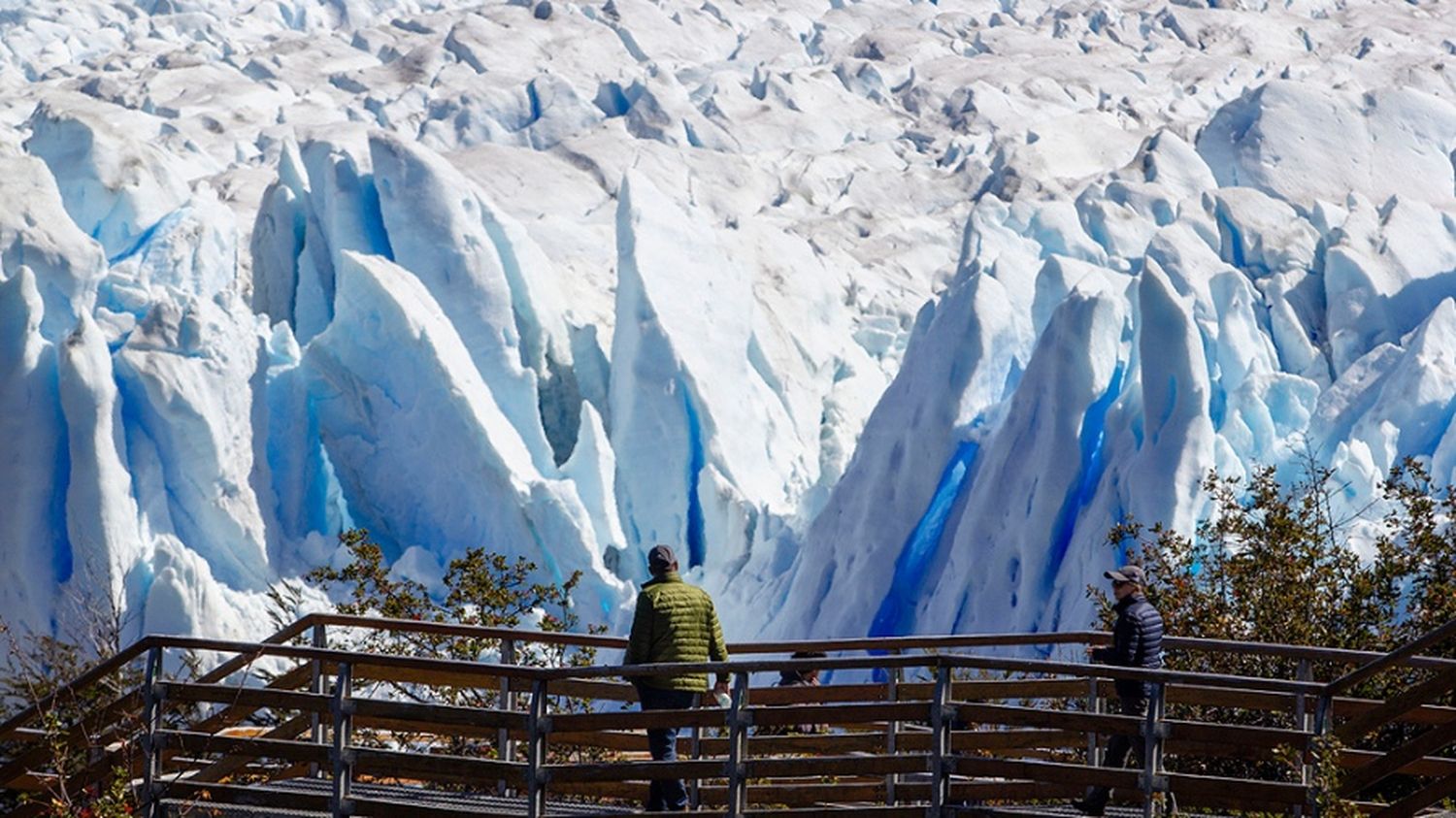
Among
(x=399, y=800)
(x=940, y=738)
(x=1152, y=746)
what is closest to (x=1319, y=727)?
(x=1152, y=746)

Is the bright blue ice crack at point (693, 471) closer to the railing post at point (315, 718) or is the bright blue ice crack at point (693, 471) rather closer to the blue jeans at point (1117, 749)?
the railing post at point (315, 718)

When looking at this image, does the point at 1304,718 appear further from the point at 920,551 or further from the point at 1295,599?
the point at 920,551

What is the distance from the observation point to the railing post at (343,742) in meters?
9.13

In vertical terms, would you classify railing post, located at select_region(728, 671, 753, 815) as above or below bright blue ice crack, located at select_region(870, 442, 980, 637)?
below

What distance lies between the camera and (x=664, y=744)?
9.45 m

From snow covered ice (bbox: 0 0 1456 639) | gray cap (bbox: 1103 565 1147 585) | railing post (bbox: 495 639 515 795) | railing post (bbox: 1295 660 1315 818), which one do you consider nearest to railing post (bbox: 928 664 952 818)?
gray cap (bbox: 1103 565 1147 585)

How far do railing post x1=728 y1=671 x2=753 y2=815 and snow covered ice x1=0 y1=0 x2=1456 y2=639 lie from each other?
10.8 meters

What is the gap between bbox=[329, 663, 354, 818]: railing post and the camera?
30.0 ft

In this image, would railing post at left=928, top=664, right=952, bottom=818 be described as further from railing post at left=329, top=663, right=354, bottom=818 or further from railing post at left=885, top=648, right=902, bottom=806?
railing post at left=329, top=663, right=354, bottom=818

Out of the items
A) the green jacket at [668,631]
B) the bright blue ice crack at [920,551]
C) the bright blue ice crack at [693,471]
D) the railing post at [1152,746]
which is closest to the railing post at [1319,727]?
the railing post at [1152,746]

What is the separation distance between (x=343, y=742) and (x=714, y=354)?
19.3 m

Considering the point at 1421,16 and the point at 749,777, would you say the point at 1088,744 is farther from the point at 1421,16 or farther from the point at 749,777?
the point at 1421,16

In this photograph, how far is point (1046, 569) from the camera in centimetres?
2098

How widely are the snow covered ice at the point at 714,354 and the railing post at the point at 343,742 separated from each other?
1121 cm
